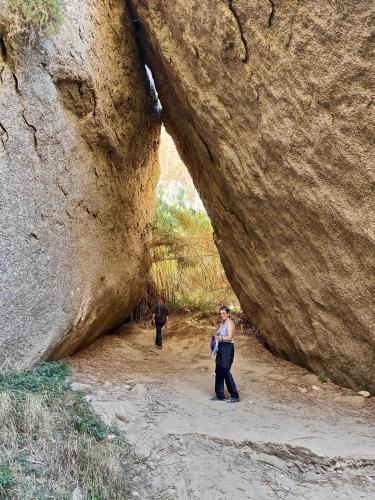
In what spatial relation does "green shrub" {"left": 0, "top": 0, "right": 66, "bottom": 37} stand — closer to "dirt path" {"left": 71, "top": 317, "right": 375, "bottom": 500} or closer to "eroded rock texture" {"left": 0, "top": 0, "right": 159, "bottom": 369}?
"eroded rock texture" {"left": 0, "top": 0, "right": 159, "bottom": 369}

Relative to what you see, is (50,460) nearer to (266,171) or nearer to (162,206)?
(266,171)

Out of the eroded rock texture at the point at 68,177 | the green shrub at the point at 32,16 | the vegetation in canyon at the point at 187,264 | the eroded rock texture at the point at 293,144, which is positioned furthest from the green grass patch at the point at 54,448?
the vegetation in canyon at the point at 187,264

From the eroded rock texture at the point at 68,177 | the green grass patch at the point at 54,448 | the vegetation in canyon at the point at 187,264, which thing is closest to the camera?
the green grass patch at the point at 54,448

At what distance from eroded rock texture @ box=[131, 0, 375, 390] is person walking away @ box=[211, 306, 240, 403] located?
1.30 metres

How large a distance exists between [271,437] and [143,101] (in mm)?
6383

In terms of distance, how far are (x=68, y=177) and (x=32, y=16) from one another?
2.01 meters

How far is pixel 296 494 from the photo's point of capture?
4.24 meters

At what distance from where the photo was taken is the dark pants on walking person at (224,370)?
608cm

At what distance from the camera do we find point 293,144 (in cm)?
600

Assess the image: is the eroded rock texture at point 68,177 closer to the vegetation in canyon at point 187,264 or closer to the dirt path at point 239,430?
the dirt path at point 239,430

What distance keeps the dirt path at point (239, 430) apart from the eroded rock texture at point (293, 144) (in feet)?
2.65

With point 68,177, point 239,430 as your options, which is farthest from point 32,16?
point 239,430

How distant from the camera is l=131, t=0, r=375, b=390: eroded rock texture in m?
5.41

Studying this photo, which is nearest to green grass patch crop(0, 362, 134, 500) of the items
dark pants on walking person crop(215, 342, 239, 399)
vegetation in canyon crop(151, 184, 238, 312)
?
dark pants on walking person crop(215, 342, 239, 399)
